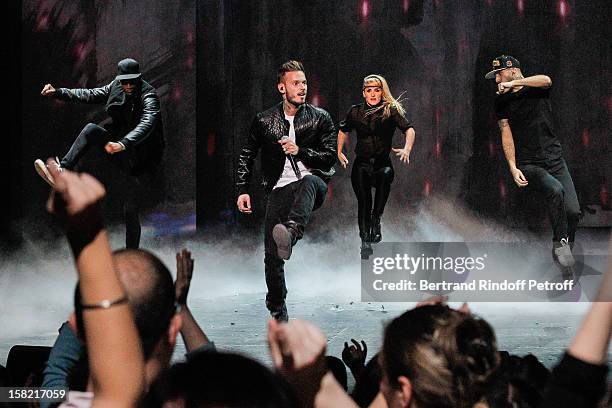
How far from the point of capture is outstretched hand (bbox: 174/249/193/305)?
1950 mm

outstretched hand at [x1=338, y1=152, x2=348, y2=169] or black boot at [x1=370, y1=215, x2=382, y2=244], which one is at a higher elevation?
outstretched hand at [x1=338, y1=152, x2=348, y2=169]

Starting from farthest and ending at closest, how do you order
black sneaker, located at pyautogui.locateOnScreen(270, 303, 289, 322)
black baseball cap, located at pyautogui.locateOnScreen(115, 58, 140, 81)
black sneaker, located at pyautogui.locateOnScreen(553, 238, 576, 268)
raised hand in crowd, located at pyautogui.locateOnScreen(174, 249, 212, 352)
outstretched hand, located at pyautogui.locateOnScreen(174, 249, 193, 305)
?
black baseball cap, located at pyautogui.locateOnScreen(115, 58, 140, 81), black sneaker, located at pyautogui.locateOnScreen(553, 238, 576, 268), black sneaker, located at pyautogui.locateOnScreen(270, 303, 289, 322), outstretched hand, located at pyautogui.locateOnScreen(174, 249, 193, 305), raised hand in crowd, located at pyautogui.locateOnScreen(174, 249, 212, 352)

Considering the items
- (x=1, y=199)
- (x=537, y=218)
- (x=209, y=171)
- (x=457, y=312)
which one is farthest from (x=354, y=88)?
(x=457, y=312)

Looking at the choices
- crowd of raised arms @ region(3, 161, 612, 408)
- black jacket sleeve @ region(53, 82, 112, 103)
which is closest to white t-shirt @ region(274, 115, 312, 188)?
black jacket sleeve @ region(53, 82, 112, 103)

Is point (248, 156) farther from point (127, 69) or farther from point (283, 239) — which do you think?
point (127, 69)

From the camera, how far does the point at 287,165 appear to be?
5723mm

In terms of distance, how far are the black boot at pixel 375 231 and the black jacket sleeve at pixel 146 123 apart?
1620mm

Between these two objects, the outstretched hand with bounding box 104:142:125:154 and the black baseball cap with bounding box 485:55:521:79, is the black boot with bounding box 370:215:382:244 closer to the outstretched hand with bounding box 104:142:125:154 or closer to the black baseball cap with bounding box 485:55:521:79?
the black baseball cap with bounding box 485:55:521:79

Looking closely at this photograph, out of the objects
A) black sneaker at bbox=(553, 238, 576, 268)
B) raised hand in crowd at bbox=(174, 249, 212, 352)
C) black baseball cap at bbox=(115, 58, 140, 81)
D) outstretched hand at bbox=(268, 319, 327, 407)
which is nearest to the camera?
outstretched hand at bbox=(268, 319, 327, 407)

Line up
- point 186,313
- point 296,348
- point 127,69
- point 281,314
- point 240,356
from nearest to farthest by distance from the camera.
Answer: point 240,356 < point 296,348 < point 186,313 < point 281,314 < point 127,69

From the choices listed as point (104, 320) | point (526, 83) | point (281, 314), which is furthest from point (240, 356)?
point (526, 83)

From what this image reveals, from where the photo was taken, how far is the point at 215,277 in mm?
5785

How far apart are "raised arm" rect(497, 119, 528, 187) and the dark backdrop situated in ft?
0.15

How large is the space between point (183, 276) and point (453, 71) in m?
4.18
